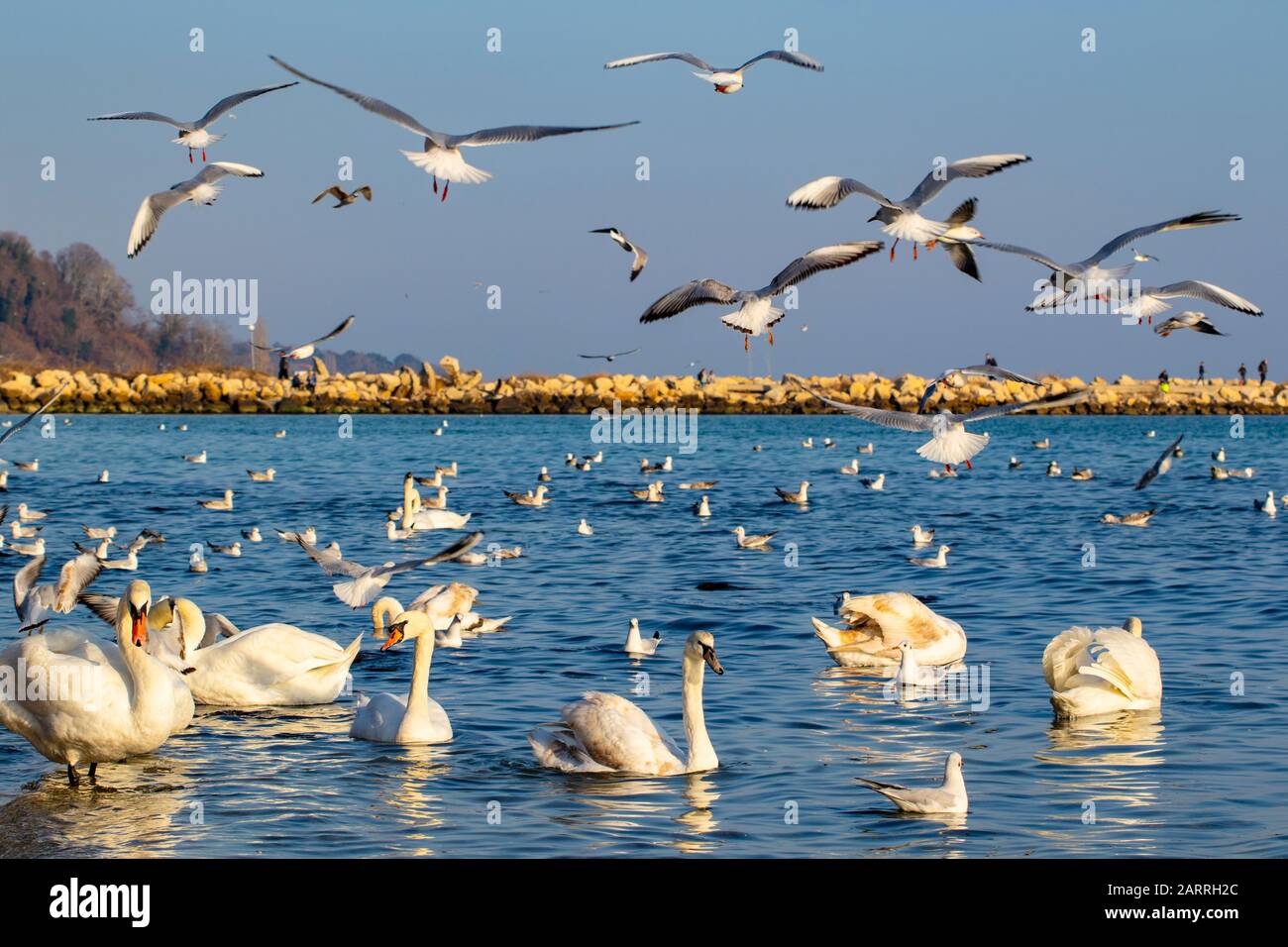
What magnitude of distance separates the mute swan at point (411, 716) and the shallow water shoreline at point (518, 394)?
68767 mm

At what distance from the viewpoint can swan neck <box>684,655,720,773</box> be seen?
9.57 meters

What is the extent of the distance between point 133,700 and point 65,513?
21625 mm

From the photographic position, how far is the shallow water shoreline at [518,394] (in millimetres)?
85375

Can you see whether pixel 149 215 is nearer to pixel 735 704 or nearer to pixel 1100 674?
pixel 735 704

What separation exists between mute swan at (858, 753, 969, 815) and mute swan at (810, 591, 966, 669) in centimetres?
440

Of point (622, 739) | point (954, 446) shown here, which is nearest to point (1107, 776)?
point (622, 739)

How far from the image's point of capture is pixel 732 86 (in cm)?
1307

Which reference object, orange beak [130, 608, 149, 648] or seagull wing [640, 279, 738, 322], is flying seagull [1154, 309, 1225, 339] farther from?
orange beak [130, 608, 149, 648]

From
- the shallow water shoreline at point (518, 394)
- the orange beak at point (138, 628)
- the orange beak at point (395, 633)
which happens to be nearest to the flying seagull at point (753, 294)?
the orange beak at point (395, 633)

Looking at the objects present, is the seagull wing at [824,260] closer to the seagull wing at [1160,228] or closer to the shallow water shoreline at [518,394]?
the seagull wing at [1160,228]

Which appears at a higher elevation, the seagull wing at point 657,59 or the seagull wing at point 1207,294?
the seagull wing at point 657,59

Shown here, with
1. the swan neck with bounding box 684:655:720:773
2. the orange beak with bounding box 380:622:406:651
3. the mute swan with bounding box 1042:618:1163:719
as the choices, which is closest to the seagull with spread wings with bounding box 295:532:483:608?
the orange beak with bounding box 380:622:406:651
